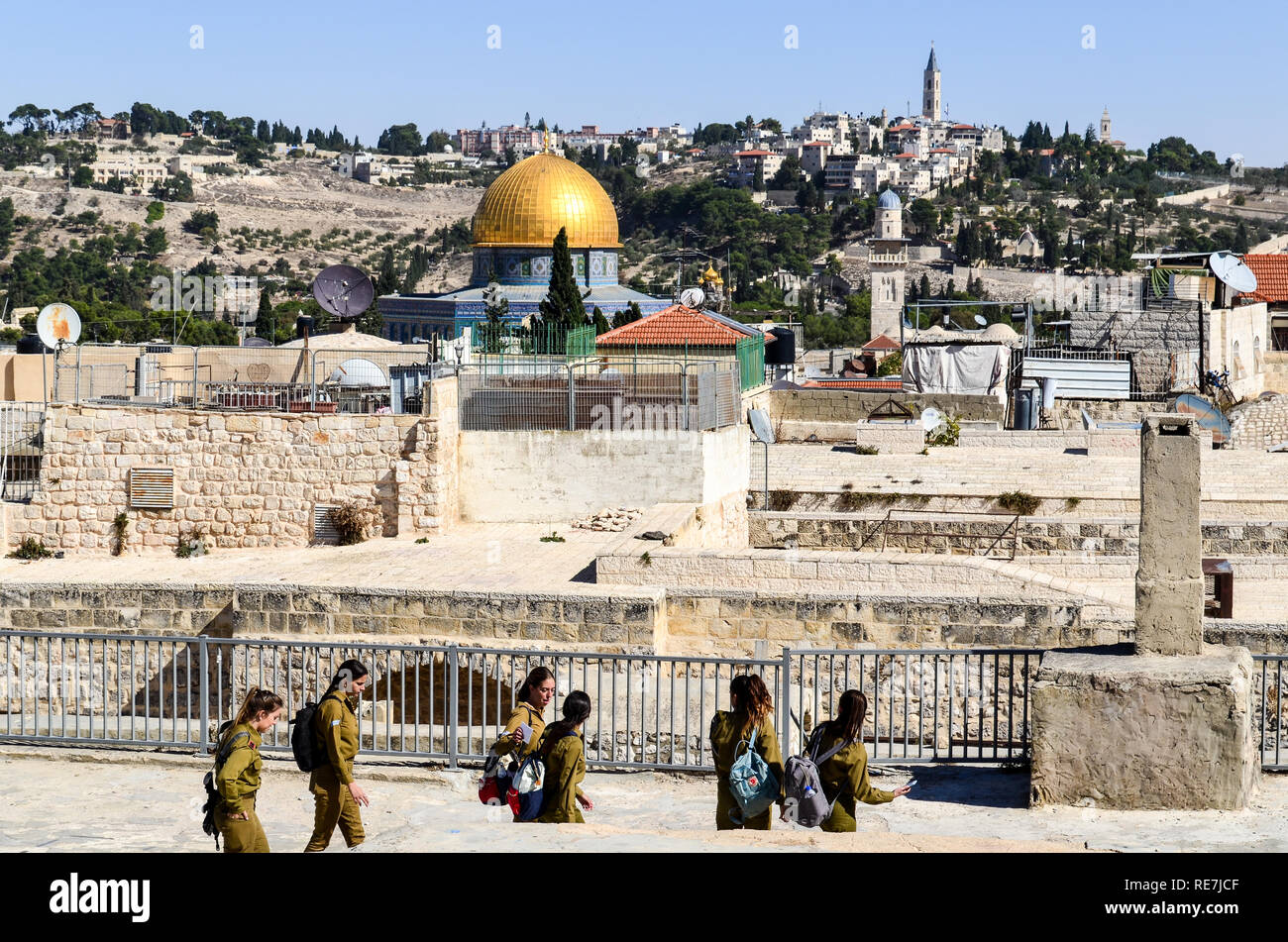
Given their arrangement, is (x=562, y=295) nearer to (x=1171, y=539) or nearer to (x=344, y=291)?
(x=344, y=291)

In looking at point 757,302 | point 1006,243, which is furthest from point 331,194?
point 757,302

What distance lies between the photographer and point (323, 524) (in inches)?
601

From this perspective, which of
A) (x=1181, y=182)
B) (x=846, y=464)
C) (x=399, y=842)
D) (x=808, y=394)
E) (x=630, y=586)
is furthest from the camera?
(x=1181, y=182)

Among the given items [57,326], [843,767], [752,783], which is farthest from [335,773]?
[57,326]

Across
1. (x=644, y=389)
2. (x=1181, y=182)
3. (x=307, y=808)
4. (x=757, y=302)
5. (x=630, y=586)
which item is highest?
(x=1181, y=182)

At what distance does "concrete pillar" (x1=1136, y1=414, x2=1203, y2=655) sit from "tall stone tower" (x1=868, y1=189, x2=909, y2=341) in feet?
178

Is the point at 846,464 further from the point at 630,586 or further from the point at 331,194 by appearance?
the point at 331,194

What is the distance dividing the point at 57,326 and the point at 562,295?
24.5 meters

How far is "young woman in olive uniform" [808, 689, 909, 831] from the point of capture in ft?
21.5

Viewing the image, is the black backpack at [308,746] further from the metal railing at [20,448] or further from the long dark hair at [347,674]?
the metal railing at [20,448]
